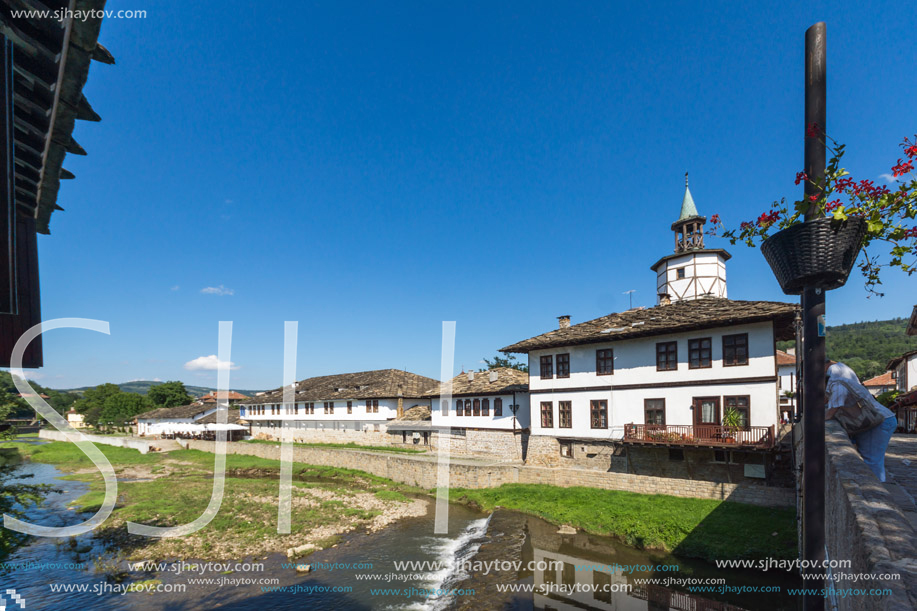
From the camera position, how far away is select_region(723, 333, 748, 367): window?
16.9m

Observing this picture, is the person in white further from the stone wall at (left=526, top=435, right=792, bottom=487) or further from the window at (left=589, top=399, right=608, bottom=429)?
the window at (left=589, top=399, right=608, bottom=429)

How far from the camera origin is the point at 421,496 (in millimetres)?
24109

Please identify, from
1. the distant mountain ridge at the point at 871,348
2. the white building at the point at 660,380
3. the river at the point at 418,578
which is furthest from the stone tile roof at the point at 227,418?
the distant mountain ridge at the point at 871,348

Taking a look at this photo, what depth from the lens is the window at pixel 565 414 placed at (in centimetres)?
2200

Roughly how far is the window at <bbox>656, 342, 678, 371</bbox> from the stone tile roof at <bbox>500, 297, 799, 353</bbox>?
676 millimetres

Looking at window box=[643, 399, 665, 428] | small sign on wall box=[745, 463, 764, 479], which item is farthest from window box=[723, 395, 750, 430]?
window box=[643, 399, 665, 428]

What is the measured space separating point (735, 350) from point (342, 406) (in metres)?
33.3

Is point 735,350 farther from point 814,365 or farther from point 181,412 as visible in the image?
point 181,412

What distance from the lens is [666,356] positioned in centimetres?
1905

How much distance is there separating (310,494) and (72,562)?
1097 centimetres

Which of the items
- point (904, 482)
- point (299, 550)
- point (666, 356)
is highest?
point (666, 356)

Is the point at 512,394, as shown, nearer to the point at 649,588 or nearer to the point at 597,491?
the point at 597,491


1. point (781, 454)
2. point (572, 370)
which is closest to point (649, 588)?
point (781, 454)

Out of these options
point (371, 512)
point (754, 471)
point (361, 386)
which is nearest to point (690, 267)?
point (754, 471)
